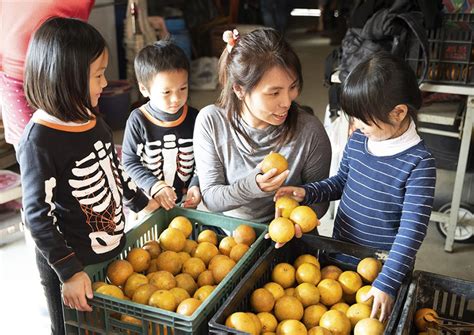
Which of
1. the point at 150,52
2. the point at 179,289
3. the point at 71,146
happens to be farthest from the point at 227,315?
the point at 150,52

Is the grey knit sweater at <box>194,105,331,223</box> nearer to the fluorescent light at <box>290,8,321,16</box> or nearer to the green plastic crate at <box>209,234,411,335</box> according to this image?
the green plastic crate at <box>209,234,411,335</box>

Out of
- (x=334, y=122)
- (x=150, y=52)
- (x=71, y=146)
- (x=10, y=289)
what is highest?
(x=150, y=52)

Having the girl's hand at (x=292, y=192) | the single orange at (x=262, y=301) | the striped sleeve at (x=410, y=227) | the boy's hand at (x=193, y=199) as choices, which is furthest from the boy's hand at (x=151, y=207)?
the striped sleeve at (x=410, y=227)

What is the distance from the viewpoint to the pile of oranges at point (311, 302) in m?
1.23

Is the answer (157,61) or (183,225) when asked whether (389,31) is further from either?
(183,225)

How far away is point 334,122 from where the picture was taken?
305 centimetres

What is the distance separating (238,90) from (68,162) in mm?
541

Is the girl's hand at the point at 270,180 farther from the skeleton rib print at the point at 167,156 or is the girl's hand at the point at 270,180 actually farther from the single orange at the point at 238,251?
the skeleton rib print at the point at 167,156

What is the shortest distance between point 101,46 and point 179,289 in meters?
0.67

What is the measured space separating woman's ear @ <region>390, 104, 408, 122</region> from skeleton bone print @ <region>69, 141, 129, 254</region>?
2.59 ft

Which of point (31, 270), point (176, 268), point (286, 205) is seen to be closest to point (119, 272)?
point (176, 268)

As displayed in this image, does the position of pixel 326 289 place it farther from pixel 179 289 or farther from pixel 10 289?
pixel 10 289

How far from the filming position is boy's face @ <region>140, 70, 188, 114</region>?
1.89 m

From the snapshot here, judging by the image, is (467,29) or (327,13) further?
(327,13)
